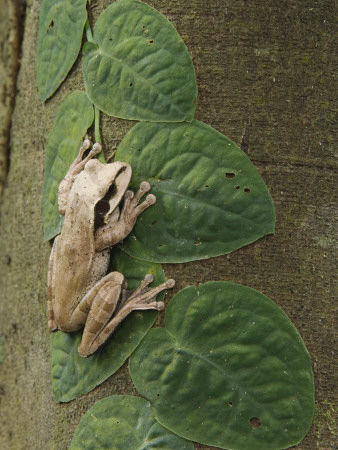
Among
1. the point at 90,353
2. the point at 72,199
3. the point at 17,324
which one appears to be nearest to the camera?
the point at 90,353

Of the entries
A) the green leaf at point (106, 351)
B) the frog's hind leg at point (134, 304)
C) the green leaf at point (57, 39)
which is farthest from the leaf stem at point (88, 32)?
the frog's hind leg at point (134, 304)

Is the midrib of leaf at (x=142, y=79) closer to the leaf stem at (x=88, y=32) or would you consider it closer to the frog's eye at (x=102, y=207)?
the leaf stem at (x=88, y=32)

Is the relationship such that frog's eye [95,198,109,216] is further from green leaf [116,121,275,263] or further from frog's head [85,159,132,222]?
green leaf [116,121,275,263]

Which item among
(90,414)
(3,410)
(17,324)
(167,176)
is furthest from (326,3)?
(3,410)

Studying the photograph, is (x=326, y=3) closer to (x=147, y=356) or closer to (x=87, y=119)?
(x=87, y=119)

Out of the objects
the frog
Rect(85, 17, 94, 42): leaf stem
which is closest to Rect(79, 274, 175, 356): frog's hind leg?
the frog

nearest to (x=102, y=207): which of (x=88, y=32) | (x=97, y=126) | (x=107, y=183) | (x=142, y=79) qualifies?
(x=107, y=183)
